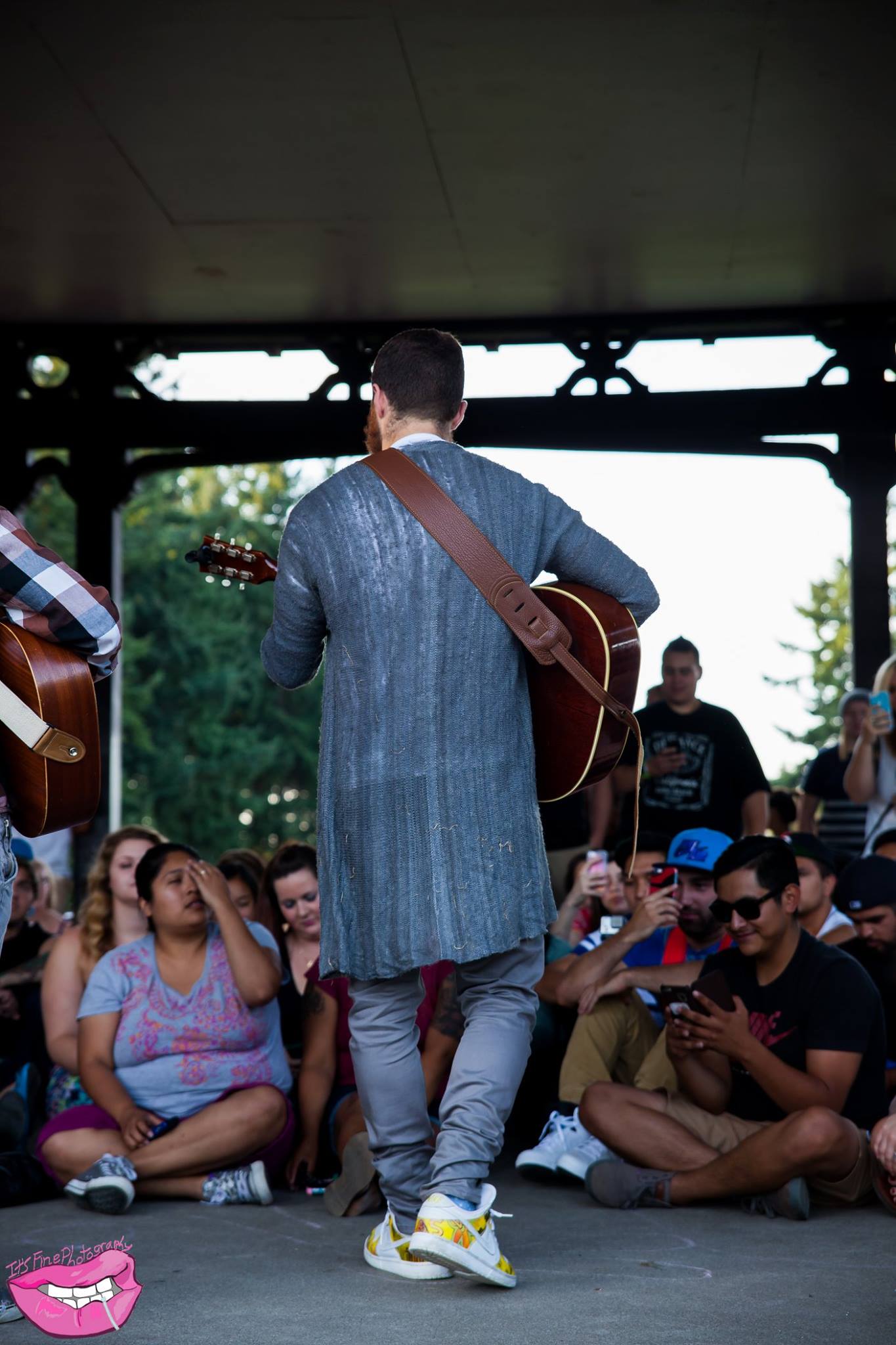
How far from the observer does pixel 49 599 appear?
9.12ft

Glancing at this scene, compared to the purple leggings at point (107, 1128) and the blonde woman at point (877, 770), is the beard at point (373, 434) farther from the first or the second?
the blonde woman at point (877, 770)

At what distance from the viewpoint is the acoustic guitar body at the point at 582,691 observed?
3201mm

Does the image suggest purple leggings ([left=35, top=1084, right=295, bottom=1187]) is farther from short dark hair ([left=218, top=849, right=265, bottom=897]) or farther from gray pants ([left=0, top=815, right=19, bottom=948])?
gray pants ([left=0, top=815, right=19, bottom=948])

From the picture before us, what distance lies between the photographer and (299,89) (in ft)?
18.7

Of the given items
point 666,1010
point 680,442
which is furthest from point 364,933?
point 680,442

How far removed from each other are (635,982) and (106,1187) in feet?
5.95

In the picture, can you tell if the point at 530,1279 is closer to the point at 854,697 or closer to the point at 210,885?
the point at 210,885

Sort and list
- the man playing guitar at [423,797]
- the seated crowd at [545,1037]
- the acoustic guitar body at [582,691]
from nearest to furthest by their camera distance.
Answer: the man playing guitar at [423,797] < the acoustic guitar body at [582,691] < the seated crowd at [545,1037]

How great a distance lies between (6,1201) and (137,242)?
4.42m

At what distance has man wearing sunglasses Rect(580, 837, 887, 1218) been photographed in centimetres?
391

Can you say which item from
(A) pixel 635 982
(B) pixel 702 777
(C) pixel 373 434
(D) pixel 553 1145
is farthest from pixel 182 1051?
(B) pixel 702 777

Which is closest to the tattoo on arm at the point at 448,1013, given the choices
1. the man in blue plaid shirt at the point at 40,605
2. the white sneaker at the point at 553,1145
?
the white sneaker at the point at 553,1145

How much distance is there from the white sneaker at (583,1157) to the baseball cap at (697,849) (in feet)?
3.60

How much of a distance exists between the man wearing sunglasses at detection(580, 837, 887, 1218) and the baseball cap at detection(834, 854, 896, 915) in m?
0.83
